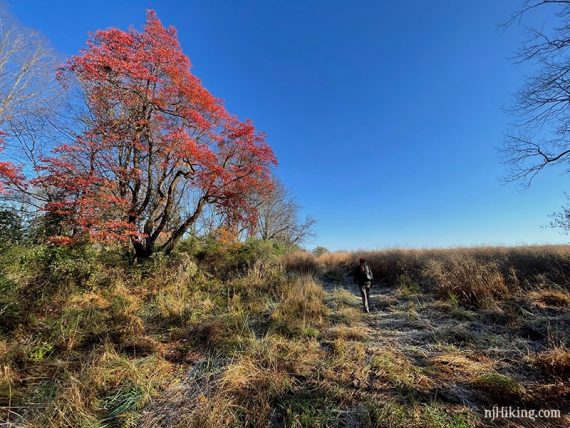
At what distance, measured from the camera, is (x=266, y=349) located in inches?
139

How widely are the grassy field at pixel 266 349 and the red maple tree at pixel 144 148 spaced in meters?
1.18

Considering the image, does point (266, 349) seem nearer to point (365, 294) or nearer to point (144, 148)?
point (365, 294)

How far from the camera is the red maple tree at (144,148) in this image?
19.9 ft

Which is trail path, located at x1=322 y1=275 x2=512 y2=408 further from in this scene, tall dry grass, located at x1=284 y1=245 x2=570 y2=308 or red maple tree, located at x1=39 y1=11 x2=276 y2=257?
red maple tree, located at x1=39 y1=11 x2=276 y2=257

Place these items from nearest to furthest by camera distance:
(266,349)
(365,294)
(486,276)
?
(266,349), (486,276), (365,294)

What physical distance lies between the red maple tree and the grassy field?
3.88 feet

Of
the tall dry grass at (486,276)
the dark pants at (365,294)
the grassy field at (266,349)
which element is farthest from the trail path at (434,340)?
the tall dry grass at (486,276)

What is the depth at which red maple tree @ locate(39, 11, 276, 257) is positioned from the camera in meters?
6.05

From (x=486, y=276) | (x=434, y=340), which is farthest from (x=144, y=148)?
(x=486, y=276)

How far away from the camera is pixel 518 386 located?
2584mm

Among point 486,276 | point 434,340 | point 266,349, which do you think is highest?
point 486,276

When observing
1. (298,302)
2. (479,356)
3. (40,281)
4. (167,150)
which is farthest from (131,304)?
(479,356)

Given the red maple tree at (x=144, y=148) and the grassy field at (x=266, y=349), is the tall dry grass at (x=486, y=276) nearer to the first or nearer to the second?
the grassy field at (x=266, y=349)

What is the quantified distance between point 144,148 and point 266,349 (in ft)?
22.1
